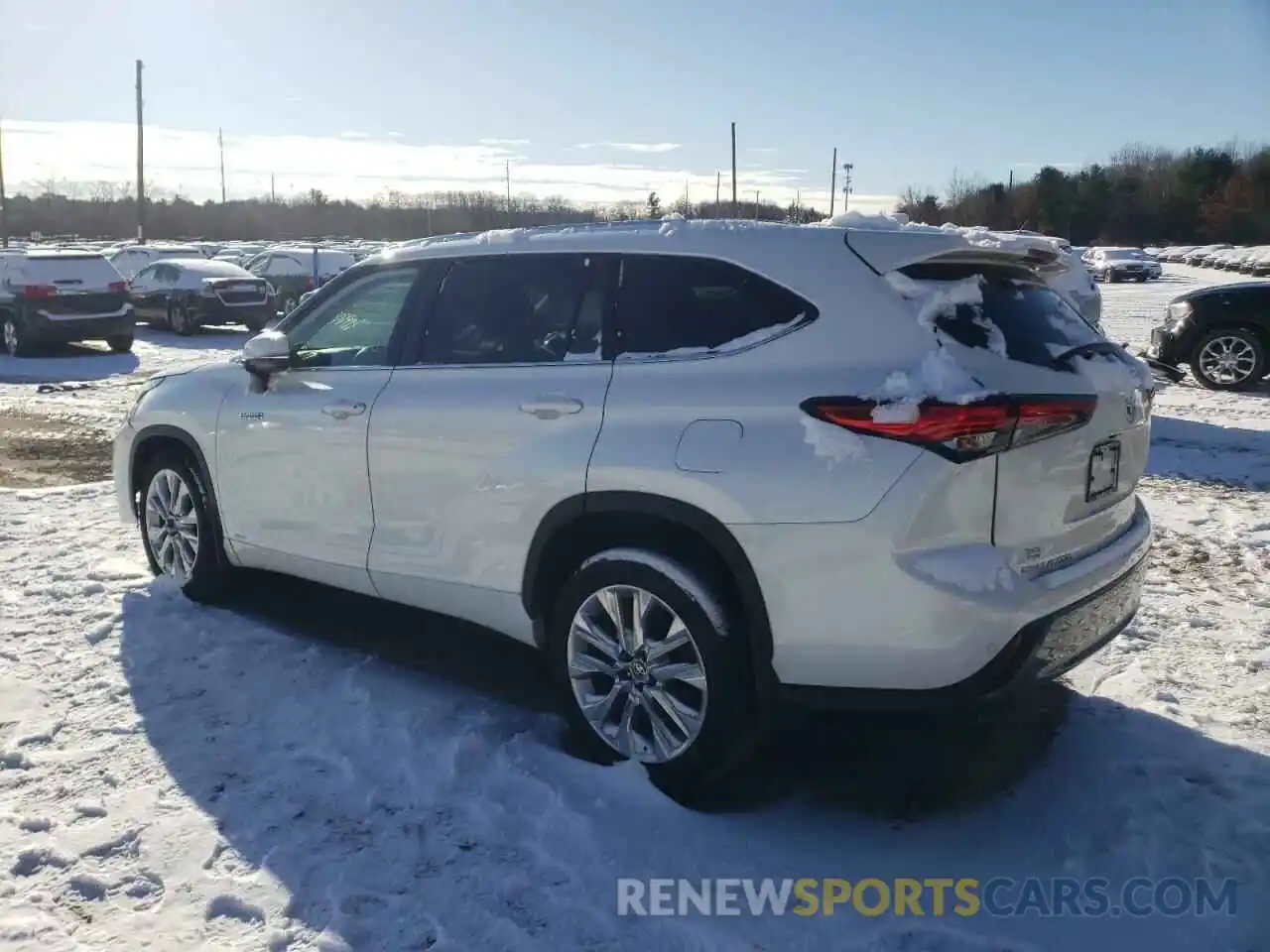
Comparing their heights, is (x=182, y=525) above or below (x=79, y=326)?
below

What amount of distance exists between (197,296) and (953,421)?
2117cm

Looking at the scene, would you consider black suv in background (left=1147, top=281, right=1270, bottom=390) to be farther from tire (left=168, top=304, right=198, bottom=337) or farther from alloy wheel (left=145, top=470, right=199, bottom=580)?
tire (left=168, top=304, right=198, bottom=337)

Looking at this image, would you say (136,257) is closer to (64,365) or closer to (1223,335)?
(64,365)

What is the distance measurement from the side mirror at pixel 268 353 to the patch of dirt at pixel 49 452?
15.1 feet

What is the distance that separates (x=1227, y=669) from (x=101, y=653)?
4.91 meters

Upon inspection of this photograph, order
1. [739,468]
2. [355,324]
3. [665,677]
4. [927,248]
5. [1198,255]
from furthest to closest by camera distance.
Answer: [1198,255] → [355,324] → [665,677] → [927,248] → [739,468]

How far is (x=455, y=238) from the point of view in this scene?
4586 millimetres

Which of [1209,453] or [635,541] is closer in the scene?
[635,541]

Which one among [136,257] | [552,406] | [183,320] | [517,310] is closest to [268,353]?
[517,310]

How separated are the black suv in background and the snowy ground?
8.76 metres

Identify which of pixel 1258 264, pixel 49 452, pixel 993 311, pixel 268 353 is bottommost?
pixel 49 452

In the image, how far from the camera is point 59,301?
17.6 metres

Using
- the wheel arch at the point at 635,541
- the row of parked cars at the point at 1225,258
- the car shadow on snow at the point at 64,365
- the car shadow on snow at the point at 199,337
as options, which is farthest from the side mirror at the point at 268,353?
the row of parked cars at the point at 1225,258

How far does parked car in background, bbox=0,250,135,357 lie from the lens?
17484 millimetres
